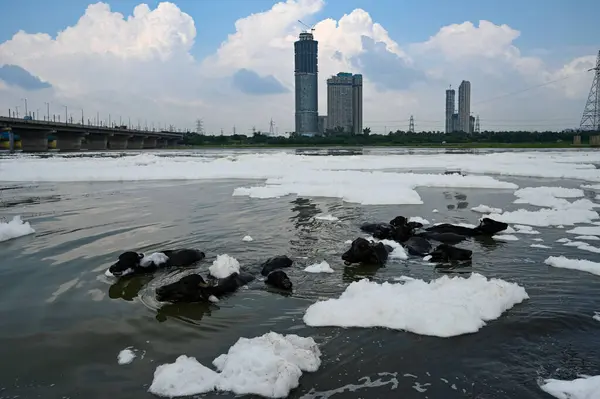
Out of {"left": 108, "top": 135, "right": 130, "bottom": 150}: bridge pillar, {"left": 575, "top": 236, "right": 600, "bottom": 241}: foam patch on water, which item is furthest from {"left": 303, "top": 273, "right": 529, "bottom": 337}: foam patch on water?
{"left": 108, "top": 135, "right": 130, "bottom": 150}: bridge pillar

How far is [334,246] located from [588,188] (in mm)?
15916

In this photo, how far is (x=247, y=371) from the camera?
4.43 m

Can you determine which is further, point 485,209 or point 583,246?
point 485,209

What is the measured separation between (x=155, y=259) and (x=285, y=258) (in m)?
2.19

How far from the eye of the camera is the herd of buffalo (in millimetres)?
6641

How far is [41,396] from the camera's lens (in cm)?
418

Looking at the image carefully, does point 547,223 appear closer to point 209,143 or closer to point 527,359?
point 527,359

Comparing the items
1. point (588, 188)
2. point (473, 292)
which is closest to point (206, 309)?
point (473, 292)

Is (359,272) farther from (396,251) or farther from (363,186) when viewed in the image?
(363,186)

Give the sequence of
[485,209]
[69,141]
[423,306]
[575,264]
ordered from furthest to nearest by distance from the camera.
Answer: [69,141] → [485,209] → [575,264] → [423,306]

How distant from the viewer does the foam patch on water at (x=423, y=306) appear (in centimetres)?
563

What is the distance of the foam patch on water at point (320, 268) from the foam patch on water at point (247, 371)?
3065mm

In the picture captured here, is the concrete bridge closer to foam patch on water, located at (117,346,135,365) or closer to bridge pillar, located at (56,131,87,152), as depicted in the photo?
bridge pillar, located at (56,131,87,152)

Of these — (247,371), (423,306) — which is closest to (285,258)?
(423,306)
